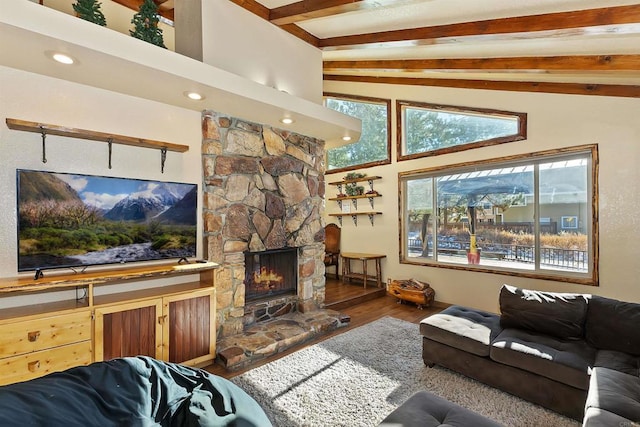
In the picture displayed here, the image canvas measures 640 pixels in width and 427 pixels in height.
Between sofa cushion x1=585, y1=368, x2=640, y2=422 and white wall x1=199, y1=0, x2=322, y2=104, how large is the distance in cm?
376

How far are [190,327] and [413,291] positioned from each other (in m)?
3.32

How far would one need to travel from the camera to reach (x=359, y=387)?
2.51m

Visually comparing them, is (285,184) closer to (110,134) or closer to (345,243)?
(110,134)

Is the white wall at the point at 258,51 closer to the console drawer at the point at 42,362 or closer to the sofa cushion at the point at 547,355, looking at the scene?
the console drawer at the point at 42,362

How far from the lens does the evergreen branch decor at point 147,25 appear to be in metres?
2.48

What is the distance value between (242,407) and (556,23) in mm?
3393


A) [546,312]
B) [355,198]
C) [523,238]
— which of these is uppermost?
[355,198]

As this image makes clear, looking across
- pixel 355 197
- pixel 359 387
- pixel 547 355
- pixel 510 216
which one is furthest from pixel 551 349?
pixel 355 197

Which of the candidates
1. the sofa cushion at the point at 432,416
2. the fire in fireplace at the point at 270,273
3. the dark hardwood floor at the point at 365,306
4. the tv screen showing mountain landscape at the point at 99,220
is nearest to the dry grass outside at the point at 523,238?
the dark hardwood floor at the point at 365,306

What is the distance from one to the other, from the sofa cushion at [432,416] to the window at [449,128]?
3.75 m

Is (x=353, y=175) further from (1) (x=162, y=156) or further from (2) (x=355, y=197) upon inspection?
(1) (x=162, y=156)

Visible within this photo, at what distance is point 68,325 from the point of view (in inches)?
87.8

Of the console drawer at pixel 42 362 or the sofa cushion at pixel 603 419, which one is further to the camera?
the console drawer at pixel 42 362

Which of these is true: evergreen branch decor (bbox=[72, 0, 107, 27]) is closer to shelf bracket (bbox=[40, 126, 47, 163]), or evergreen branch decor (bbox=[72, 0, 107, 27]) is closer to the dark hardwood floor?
shelf bracket (bbox=[40, 126, 47, 163])
